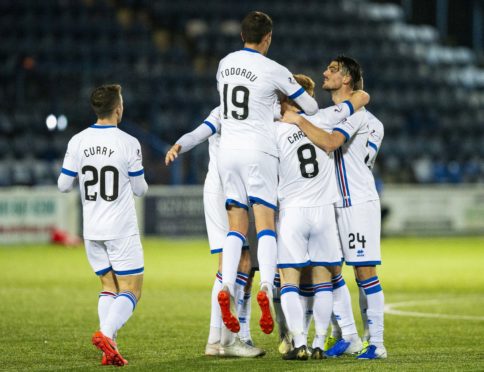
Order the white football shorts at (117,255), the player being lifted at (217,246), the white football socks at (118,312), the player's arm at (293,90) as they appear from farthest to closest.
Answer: the player being lifted at (217,246) < the white football shorts at (117,255) < the player's arm at (293,90) < the white football socks at (118,312)

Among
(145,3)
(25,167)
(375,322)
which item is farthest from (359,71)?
(145,3)

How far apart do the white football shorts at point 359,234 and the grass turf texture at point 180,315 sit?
29.7 inches

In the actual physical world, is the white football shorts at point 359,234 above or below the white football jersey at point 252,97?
below

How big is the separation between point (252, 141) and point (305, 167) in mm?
448

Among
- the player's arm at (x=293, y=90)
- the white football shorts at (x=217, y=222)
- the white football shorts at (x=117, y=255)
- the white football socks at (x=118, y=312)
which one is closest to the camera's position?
the white football socks at (x=118, y=312)

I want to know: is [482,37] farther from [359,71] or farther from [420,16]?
[359,71]

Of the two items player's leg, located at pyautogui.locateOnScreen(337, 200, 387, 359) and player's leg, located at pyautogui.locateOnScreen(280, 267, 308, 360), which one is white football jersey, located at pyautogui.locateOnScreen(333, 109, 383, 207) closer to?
player's leg, located at pyautogui.locateOnScreen(337, 200, 387, 359)

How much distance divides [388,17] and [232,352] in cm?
2795

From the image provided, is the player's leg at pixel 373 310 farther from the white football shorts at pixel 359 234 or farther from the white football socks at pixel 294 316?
the white football socks at pixel 294 316

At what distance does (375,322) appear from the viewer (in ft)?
25.5

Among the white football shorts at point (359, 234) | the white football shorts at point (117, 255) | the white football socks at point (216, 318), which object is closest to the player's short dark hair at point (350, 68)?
the white football shorts at point (359, 234)

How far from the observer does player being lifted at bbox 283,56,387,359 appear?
25.7ft

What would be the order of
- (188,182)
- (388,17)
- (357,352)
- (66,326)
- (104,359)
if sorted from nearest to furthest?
(104,359)
(357,352)
(66,326)
(188,182)
(388,17)

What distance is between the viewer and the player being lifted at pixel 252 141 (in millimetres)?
7551
